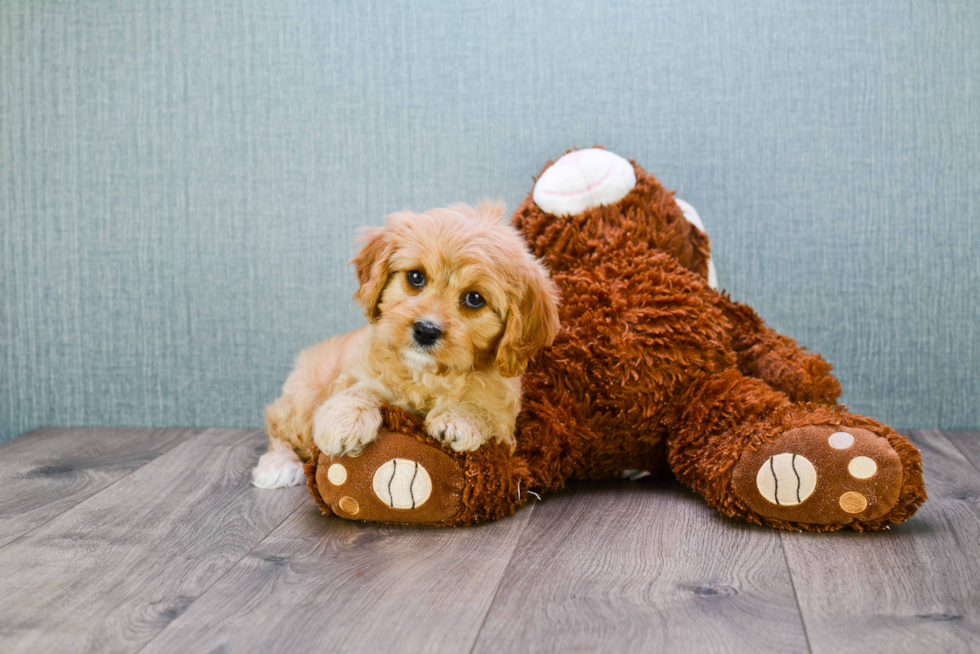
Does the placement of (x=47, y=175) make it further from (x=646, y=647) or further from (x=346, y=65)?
(x=646, y=647)

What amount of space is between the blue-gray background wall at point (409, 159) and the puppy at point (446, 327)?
3.03ft

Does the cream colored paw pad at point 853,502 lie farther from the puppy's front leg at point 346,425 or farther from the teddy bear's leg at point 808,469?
the puppy's front leg at point 346,425

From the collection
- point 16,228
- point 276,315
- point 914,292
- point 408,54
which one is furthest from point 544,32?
point 16,228

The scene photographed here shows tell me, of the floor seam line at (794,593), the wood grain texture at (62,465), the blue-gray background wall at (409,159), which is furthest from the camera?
the blue-gray background wall at (409,159)

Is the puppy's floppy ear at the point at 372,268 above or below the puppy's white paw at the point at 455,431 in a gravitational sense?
above

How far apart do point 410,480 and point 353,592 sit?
313 mm

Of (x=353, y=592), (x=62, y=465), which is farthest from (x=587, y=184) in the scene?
(x=62, y=465)

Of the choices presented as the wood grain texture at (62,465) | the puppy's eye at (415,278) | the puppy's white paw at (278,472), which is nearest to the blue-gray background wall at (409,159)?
the wood grain texture at (62,465)

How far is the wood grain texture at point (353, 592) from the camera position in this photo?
123 cm

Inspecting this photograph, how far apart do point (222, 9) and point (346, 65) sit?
17.5 inches

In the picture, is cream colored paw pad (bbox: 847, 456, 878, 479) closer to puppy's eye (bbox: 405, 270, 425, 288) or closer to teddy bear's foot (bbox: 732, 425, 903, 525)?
teddy bear's foot (bbox: 732, 425, 903, 525)

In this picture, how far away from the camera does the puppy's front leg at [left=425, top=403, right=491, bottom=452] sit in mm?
1692

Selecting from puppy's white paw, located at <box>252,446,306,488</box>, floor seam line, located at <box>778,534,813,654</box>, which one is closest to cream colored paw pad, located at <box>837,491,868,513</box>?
floor seam line, located at <box>778,534,813,654</box>

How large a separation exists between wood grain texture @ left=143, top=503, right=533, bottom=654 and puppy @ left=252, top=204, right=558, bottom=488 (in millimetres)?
194
